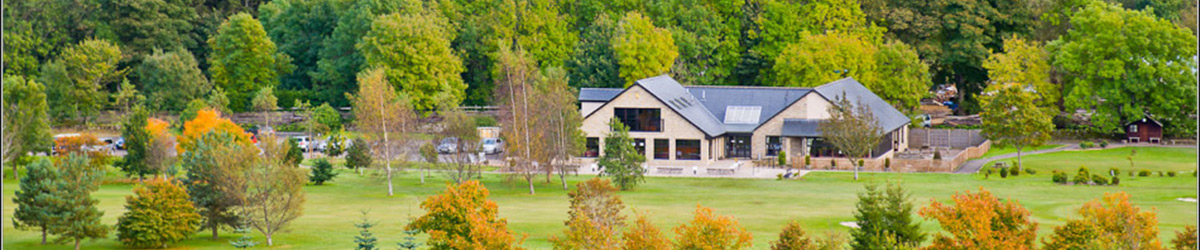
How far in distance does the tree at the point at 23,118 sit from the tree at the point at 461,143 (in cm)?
1698

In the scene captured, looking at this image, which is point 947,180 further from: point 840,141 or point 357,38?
point 357,38

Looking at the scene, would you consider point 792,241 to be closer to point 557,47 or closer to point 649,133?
point 649,133

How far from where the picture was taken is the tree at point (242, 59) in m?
105

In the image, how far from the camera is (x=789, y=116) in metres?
82.6

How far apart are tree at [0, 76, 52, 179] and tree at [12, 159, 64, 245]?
1159 cm

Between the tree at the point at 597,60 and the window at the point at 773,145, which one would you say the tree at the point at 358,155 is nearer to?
the window at the point at 773,145

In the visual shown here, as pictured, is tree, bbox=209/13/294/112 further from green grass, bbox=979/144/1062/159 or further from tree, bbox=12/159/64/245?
tree, bbox=12/159/64/245

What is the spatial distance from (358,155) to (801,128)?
2464cm

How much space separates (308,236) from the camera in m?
48.8

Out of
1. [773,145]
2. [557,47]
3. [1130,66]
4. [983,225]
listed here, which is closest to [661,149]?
[773,145]

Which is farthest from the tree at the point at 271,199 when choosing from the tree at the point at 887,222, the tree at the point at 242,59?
the tree at the point at 242,59

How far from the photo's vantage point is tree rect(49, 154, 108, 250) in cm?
4534

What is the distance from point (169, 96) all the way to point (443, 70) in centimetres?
1971

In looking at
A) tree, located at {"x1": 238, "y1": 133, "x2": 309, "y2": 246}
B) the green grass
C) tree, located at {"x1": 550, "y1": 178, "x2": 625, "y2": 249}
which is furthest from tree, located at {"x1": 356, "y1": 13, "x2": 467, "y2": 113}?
tree, located at {"x1": 550, "y1": 178, "x2": 625, "y2": 249}
